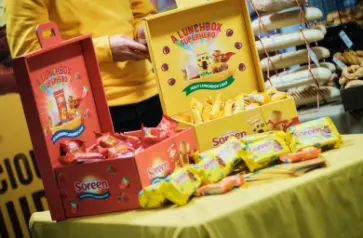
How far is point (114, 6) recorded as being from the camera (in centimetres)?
238

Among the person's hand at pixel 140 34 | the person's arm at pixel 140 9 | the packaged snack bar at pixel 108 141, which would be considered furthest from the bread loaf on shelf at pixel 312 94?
the packaged snack bar at pixel 108 141

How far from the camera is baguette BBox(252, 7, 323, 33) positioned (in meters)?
3.25

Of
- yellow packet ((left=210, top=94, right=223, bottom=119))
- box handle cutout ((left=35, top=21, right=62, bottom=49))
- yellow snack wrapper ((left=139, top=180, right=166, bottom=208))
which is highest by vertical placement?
box handle cutout ((left=35, top=21, right=62, bottom=49))

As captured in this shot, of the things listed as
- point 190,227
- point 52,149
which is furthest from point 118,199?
point 190,227

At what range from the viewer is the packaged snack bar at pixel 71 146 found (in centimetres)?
174

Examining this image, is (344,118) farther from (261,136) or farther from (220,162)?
(220,162)

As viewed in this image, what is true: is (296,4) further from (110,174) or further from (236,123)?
(110,174)

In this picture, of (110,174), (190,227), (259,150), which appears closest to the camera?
(190,227)

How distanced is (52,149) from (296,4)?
5.82 feet

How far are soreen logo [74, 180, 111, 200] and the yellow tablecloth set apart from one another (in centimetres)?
5

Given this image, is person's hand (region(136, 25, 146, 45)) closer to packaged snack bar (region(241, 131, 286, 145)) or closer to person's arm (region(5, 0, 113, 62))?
person's arm (region(5, 0, 113, 62))

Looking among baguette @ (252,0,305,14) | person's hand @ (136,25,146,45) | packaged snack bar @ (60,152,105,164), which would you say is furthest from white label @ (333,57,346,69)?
packaged snack bar @ (60,152,105,164)

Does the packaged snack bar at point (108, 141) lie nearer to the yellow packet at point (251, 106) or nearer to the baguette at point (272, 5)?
the yellow packet at point (251, 106)

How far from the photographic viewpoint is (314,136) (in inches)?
71.4
